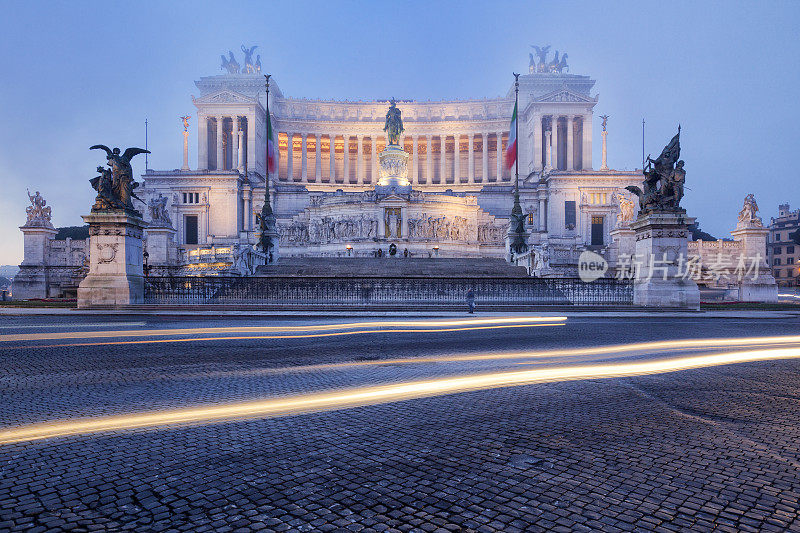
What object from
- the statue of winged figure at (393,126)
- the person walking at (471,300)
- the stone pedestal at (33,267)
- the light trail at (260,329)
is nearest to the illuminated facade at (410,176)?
the statue of winged figure at (393,126)

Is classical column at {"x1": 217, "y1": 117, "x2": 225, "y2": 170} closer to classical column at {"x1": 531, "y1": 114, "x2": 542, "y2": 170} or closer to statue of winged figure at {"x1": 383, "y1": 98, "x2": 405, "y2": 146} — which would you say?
statue of winged figure at {"x1": 383, "y1": 98, "x2": 405, "y2": 146}

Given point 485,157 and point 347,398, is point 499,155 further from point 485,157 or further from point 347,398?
point 347,398

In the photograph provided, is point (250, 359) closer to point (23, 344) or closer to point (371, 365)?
point (371, 365)

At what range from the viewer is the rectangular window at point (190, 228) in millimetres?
63750

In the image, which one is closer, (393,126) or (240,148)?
(393,126)

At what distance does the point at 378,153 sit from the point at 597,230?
39.1 m

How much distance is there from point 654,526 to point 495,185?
7440 cm

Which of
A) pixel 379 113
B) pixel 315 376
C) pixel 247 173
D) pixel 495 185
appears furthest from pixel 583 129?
pixel 315 376

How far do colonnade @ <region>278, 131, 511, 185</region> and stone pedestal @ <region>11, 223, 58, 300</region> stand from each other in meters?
47.7

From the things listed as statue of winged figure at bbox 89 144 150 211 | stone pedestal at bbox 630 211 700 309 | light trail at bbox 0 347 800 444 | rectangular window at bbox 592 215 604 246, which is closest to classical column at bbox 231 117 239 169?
rectangular window at bbox 592 215 604 246

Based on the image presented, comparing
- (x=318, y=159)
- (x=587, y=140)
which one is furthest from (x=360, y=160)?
(x=587, y=140)

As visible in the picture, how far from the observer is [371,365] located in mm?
8562

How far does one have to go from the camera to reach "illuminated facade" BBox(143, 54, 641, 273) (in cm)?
5266

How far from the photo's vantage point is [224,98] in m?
73.5
